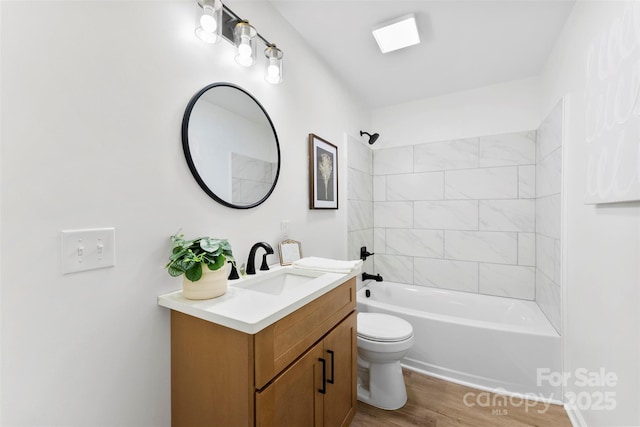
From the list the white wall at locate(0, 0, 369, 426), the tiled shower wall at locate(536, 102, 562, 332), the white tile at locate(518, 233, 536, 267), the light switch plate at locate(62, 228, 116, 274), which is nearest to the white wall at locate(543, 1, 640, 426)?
the tiled shower wall at locate(536, 102, 562, 332)

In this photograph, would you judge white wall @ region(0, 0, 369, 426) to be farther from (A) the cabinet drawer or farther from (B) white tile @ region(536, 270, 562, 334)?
(B) white tile @ region(536, 270, 562, 334)

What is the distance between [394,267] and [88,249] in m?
2.71

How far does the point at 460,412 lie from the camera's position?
1629mm

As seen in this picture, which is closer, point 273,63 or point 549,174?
point 273,63

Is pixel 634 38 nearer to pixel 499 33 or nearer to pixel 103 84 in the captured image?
pixel 499 33

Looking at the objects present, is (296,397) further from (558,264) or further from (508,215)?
(508,215)

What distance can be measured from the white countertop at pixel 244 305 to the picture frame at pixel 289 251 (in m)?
0.39

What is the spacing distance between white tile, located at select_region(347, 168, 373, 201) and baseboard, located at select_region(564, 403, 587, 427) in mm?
2000

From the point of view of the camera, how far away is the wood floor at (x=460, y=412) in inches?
60.9

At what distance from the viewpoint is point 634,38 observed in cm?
99

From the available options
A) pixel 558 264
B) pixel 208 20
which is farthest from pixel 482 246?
pixel 208 20

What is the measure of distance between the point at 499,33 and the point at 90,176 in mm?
2462

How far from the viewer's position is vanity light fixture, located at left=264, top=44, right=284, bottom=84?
4.64 ft

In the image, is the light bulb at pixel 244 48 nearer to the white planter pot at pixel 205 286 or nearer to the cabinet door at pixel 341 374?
the white planter pot at pixel 205 286
